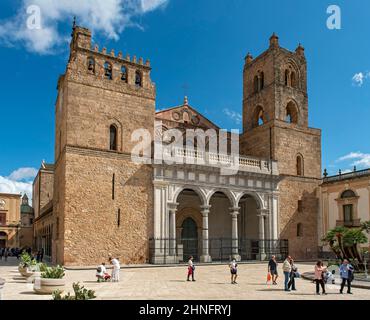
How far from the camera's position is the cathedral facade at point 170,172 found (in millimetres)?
24781

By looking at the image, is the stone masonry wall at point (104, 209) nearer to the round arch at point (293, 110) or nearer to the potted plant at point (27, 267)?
the potted plant at point (27, 267)

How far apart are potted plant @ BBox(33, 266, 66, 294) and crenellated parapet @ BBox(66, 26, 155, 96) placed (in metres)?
14.9

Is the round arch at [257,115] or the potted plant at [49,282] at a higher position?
the round arch at [257,115]

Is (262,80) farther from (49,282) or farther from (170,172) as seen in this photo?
(49,282)

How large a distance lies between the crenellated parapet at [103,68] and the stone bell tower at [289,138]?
34.8ft

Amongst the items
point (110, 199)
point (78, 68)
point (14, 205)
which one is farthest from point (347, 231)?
point (14, 205)

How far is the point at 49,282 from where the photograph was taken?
13.0 metres

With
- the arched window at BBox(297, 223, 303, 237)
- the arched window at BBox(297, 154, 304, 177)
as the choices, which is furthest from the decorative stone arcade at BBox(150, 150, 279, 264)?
the arched window at BBox(297, 154, 304, 177)

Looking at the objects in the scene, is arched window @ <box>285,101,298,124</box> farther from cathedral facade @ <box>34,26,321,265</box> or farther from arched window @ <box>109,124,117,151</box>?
arched window @ <box>109,124,117,151</box>

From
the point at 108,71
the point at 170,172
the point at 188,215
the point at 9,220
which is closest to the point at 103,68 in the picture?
the point at 108,71

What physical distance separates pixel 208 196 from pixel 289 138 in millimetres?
9038

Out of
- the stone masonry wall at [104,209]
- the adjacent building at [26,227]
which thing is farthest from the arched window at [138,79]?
the adjacent building at [26,227]

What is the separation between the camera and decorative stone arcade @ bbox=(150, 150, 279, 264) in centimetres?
2683
